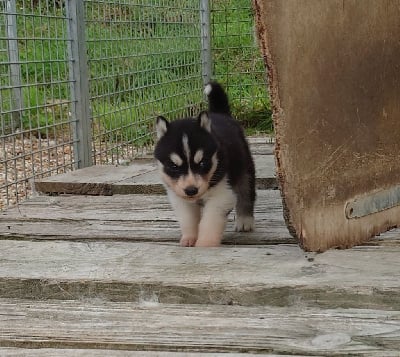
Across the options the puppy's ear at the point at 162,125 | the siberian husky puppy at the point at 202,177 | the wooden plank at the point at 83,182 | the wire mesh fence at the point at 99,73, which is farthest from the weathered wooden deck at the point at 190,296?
the wire mesh fence at the point at 99,73

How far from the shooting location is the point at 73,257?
236 centimetres

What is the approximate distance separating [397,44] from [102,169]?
2059 mm

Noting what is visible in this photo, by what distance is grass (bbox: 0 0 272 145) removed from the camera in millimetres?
4121

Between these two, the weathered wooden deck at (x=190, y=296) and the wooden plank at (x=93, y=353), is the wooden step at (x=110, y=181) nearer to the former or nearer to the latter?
the weathered wooden deck at (x=190, y=296)

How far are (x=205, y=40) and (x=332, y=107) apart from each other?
13.2 feet

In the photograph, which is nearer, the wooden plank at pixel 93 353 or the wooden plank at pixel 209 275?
the wooden plank at pixel 93 353

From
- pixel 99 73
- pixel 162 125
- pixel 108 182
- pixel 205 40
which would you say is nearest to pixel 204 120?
pixel 162 125

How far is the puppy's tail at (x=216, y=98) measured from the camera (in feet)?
11.5

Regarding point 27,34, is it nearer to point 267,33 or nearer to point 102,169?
point 102,169

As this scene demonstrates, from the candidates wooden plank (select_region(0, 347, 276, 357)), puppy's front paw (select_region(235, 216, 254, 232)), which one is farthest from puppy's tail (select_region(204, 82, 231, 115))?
wooden plank (select_region(0, 347, 276, 357))

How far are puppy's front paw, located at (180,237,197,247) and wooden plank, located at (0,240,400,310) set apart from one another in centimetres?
17

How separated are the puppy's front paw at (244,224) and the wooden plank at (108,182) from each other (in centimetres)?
81

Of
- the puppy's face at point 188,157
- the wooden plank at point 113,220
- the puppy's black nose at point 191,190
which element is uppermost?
the puppy's face at point 188,157

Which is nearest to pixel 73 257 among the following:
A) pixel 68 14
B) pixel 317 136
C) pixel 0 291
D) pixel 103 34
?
pixel 0 291
